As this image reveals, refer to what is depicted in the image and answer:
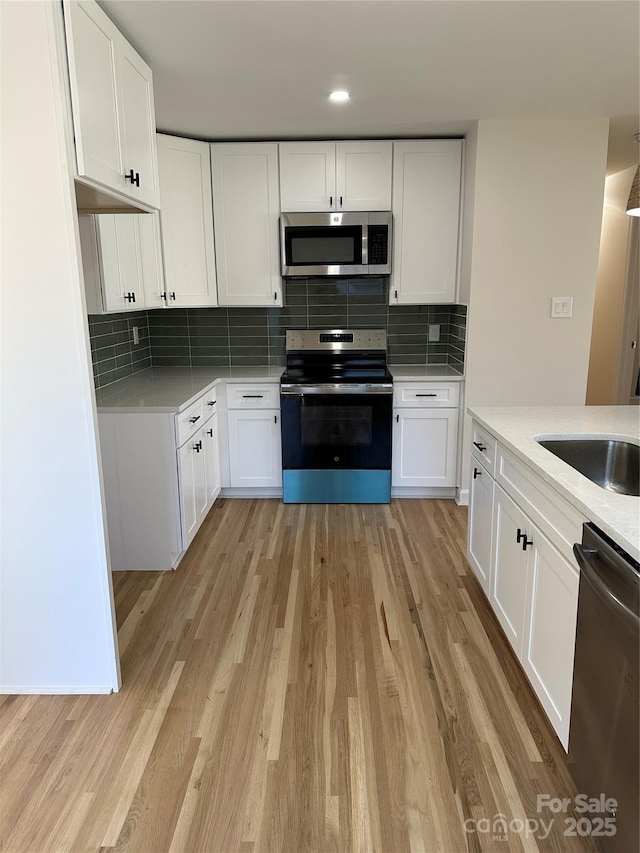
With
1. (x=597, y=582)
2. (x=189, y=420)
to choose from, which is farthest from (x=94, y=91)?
(x=597, y=582)

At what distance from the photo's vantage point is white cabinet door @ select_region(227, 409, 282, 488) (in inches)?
150

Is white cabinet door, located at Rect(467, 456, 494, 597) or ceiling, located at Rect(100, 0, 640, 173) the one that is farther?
white cabinet door, located at Rect(467, 456, 494, 597)

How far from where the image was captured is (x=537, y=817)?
1.53 metres

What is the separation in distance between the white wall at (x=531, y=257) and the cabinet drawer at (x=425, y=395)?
0.13 meters

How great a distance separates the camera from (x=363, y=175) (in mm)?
3623

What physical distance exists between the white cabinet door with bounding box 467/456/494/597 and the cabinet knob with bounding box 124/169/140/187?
6.08 ft

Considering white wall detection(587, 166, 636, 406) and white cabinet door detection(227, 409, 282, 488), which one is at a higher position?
white wall detection(587, 166, 636, 406)

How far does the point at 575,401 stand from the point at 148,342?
3.09m

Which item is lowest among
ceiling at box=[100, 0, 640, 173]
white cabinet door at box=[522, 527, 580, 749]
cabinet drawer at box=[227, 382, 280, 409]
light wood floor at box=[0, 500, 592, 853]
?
light wood floor at box=[0, 500, 592, 853]

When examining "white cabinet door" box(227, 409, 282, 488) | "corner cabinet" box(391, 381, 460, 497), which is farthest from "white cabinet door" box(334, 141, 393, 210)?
"white cabinet door" box(227, 409, 282, 488)

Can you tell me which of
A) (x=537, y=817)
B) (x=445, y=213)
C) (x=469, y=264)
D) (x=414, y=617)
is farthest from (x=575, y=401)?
(x=537, y=817)

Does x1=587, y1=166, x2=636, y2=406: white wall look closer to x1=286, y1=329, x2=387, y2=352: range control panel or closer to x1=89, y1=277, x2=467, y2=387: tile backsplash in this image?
x1=89, y1=277, x2=467, y2=387: tile backsplash

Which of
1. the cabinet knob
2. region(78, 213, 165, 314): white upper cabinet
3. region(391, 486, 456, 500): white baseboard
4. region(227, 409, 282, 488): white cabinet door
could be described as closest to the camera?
the cabinet knob

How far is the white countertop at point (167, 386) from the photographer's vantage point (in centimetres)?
285
